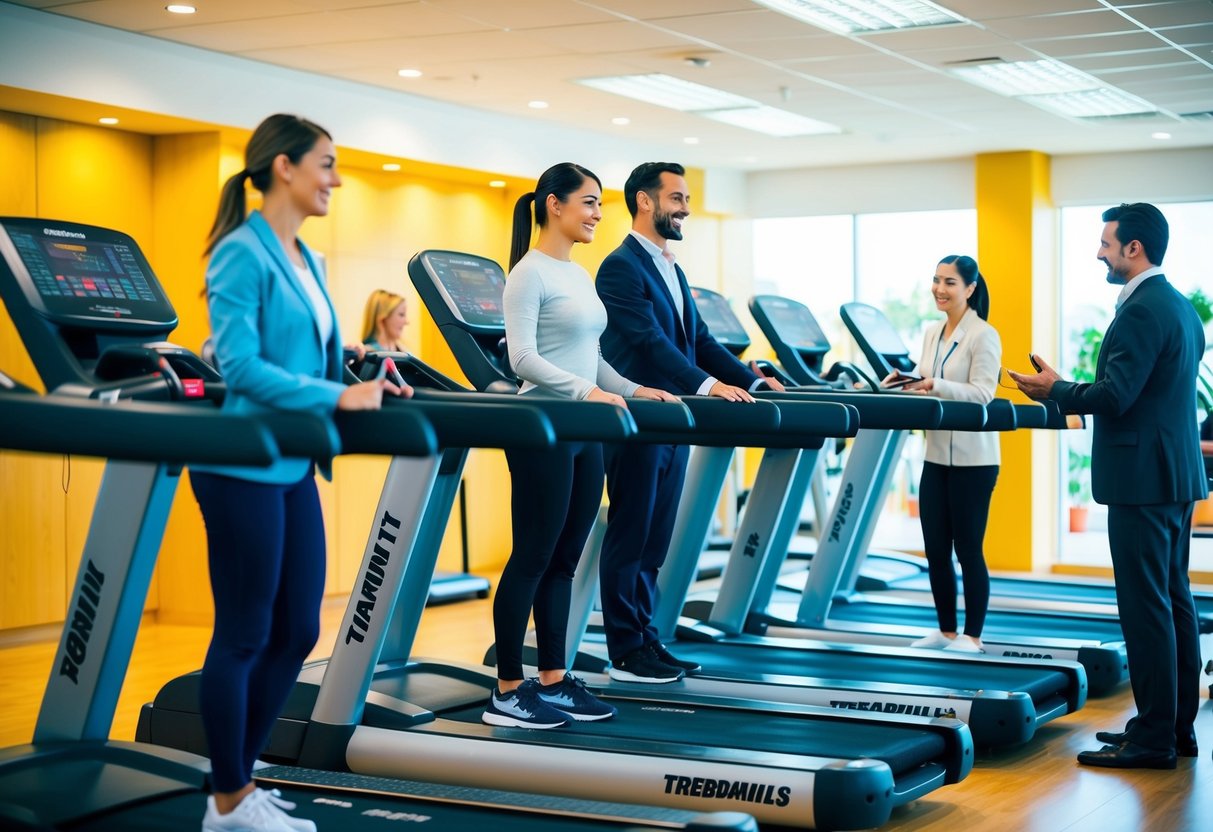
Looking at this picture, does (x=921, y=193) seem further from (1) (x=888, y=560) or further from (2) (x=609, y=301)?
(2) (x=609, y=301)

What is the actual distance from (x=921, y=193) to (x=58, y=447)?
26.3 feet

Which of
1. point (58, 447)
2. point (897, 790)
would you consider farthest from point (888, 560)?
point (58, 447)

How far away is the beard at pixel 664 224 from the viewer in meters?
4.35

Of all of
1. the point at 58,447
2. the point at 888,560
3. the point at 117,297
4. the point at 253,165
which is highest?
the point at 253,165

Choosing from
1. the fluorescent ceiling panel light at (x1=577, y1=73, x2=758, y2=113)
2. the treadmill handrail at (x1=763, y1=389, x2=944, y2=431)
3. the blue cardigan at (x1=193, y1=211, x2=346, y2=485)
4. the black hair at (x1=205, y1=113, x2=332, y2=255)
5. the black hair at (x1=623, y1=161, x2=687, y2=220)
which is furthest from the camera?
the fluorescent ceiling panel light at (x1=577, y1=73, x2=758, y2=113)

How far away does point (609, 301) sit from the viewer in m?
4.24

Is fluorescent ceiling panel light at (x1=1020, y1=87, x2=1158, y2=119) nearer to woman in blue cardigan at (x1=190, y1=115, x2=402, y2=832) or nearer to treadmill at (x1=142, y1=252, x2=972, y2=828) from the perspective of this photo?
treadmill at (x1=142, y1=252, x2=972, y2=828)

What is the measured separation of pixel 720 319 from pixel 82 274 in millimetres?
2915

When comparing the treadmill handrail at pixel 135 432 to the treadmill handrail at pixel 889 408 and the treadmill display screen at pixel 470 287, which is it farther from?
the treadmill handrail at pixel 889 408

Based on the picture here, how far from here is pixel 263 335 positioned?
2.63 metres

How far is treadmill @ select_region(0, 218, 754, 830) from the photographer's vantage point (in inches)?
121

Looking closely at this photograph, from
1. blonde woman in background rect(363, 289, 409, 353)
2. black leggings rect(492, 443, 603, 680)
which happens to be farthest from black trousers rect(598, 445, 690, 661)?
blonde woman in background rect(363, 289, 409, 353)

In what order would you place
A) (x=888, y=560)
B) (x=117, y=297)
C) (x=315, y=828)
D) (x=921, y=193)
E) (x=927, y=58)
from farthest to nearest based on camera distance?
(x=921, y=193) → (x=888, y=560) → (x=927, y=58) → (x=117, y=297) → (x=315, y=828)

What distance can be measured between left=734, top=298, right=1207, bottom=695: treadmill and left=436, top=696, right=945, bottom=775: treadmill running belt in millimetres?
1629
